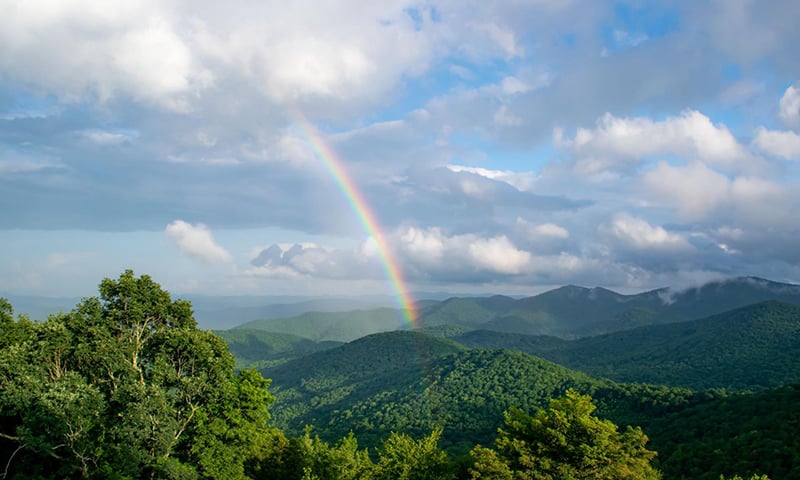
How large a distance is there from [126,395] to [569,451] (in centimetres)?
2763

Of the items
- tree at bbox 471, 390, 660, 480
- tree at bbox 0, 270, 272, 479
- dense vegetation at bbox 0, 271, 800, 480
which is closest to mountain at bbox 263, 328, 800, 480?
dense vegetation at bbox 0, 271, 800, 480

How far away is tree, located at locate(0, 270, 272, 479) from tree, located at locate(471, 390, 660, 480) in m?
18.0

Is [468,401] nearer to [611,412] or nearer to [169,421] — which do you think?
[611,412]

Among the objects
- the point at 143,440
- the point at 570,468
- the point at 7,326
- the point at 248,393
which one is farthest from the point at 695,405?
the point at 7,326

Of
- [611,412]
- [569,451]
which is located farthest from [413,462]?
[611,412]

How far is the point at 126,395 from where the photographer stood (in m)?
31.8

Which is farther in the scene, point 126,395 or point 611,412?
point 611,412

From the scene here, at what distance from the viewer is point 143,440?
31891 millimetres

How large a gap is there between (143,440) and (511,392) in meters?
146

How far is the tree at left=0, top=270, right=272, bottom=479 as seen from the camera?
3059 centimetres

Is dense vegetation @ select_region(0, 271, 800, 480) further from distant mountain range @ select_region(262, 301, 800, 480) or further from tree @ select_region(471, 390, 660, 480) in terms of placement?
distant mountain range @ select_region(262, 301, 800, 480)

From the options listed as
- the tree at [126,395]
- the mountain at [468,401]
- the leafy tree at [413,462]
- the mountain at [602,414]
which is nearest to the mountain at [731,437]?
the mountain at [602,414]

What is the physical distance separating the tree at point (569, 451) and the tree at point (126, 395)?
18.0 m

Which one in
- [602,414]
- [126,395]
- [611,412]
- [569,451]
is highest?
[126,395]
